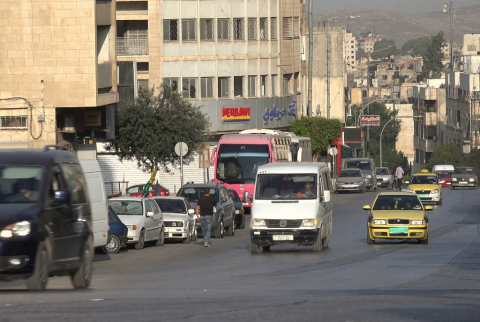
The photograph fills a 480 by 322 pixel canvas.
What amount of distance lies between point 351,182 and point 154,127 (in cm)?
1460

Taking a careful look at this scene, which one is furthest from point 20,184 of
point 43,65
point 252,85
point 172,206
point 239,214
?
point 252,85

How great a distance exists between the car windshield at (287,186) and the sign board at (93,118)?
57.8ft

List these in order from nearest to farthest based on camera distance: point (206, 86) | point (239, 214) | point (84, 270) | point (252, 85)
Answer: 1. point (84, 270)
2. point (239, 214)
3. point (206, 86)
4. point (252, 85)

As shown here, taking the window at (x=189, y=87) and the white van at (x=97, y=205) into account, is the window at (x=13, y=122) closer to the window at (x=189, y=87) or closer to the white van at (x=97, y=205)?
the white van at (x=97, y=205)

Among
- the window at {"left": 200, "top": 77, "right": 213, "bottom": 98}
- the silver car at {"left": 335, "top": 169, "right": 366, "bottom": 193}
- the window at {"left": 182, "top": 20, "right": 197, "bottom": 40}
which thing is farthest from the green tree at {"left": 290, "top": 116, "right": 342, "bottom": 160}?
the silver car at {"left": 335, "top": 169, "right": 366, "bottom": 193}

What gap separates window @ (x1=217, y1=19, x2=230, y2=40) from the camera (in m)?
62.4

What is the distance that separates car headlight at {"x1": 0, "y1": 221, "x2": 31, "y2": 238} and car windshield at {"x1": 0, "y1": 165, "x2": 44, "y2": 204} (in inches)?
21.1

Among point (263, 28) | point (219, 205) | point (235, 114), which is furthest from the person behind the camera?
point (263, 28)

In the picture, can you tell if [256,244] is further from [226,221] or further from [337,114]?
[337,114]

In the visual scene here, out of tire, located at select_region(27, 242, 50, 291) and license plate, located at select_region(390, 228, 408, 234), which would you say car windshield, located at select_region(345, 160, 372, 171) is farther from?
tire, located at select_region(27, 242, 50, 291)

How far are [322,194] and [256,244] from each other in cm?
206

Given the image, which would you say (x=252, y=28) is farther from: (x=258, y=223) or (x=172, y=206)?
(x=258, y=223)

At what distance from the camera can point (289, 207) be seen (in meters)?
23.9

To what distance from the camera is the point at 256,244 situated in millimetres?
24219
